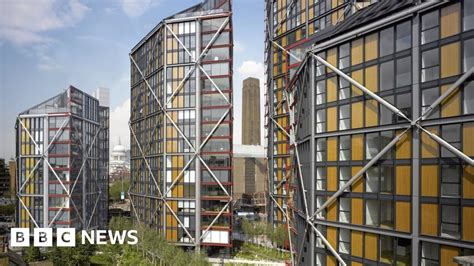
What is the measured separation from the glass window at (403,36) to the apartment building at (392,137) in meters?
0.04

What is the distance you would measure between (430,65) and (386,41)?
214cm

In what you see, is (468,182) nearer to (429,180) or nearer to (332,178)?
(429,180)

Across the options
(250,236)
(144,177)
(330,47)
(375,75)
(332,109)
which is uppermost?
(330,47)

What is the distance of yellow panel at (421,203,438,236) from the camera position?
12.3 meters

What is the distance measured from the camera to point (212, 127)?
37.2m

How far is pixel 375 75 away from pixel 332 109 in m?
2.65

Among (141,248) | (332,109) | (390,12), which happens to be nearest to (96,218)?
(141,248)

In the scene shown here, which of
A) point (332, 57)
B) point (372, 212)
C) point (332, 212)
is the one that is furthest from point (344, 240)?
point (332, 57)

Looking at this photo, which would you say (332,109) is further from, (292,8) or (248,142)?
(248,142)

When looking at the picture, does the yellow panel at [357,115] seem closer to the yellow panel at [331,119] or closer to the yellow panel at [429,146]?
the yellow panel at [331,119]

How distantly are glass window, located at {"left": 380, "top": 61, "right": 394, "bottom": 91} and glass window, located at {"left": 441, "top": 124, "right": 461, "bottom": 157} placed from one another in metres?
2.55

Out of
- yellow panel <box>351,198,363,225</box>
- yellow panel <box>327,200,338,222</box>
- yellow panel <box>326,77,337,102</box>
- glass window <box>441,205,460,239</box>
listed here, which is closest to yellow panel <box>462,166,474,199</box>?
glass window <box>441,205,460,239</box>

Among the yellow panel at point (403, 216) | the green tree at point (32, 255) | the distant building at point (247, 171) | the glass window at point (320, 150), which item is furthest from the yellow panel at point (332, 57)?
the distant building at point (247, 171)

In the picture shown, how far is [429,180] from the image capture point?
1250cm
